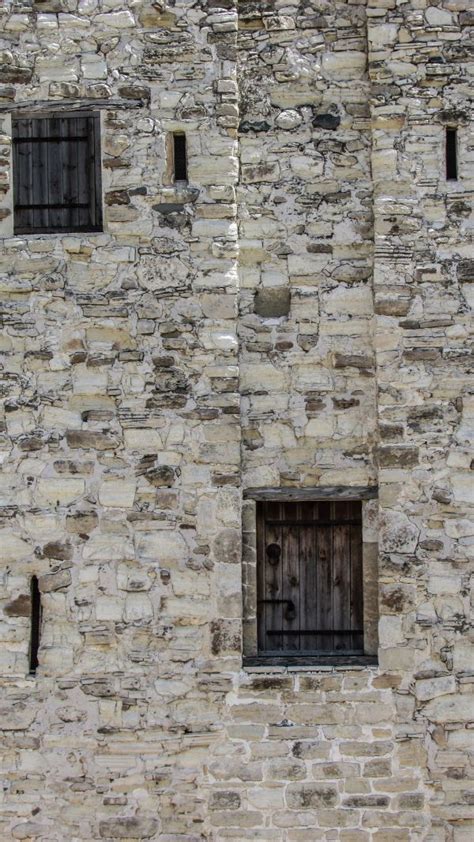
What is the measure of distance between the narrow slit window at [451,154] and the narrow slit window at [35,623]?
12.6 ft

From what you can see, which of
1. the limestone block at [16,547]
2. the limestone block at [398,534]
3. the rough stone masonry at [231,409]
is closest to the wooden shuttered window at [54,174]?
the rough stone masonry at [231,409]

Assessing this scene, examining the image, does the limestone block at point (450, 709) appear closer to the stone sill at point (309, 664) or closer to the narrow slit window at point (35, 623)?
the stone sill at point (309, 664)

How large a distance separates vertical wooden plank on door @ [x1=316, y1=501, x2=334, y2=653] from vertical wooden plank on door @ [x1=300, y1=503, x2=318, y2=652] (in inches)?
1.1

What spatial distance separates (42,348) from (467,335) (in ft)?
9.18

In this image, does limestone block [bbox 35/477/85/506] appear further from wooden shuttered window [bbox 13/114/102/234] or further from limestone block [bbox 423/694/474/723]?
limestone block [bbox 423/694/474/723]

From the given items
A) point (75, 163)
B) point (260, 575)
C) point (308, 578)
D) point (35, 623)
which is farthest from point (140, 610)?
point (75, 163)

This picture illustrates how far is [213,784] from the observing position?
676 cm

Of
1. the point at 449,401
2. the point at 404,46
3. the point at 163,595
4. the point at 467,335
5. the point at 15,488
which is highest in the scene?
the point at 404,46

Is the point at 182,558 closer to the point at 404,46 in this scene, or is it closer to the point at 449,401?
the point at 449,401

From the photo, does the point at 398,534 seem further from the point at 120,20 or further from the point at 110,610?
the point at 120,20

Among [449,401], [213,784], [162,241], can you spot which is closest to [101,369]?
[162,241]

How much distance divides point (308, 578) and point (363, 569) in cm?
38

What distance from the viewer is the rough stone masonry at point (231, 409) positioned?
677 centimetres

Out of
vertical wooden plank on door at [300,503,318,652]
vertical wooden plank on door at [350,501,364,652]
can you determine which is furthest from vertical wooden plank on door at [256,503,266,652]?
vertical wooden plank on door at [350,501,364,652]
